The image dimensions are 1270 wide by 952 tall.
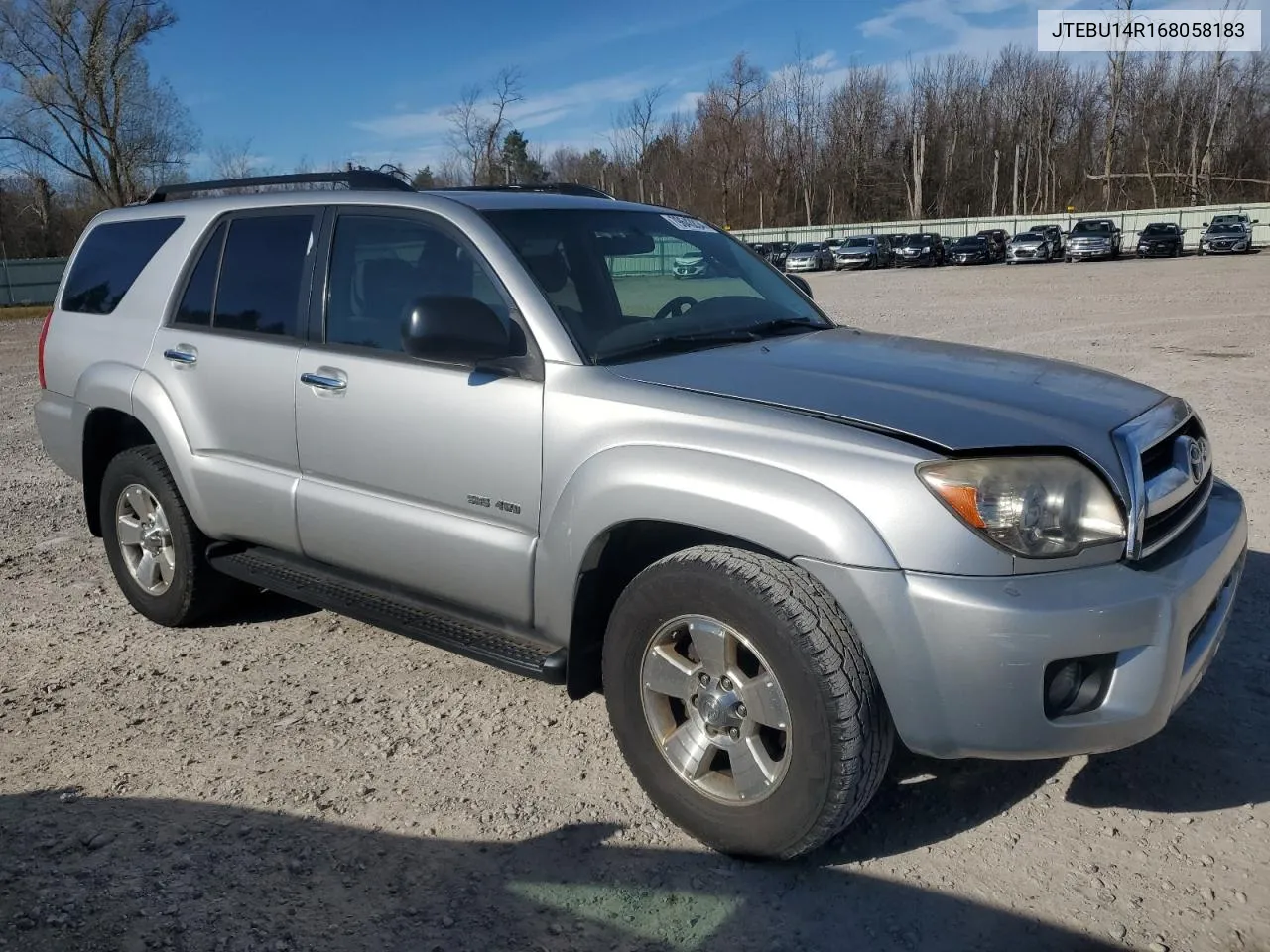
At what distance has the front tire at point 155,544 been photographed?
181 inches

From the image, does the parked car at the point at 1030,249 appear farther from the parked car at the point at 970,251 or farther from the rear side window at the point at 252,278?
the rear side window at the point at 252,278

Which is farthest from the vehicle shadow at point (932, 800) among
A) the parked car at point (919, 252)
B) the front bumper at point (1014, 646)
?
the parked car at point (919, 252)

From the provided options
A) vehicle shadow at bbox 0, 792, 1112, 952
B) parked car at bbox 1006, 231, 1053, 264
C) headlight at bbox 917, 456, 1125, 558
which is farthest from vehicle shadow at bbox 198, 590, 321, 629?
parked car at bbox 1006, 231, 1053, 264

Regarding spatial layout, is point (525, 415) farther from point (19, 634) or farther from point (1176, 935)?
point (19, 634)

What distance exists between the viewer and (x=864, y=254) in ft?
149

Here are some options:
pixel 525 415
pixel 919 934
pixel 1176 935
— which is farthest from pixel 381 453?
pixel 1176 935

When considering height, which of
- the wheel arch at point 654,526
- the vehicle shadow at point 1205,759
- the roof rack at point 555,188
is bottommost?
the vehicle shadow at point 1205,759

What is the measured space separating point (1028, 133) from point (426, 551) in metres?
93.5

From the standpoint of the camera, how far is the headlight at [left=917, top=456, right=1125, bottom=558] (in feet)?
8.37

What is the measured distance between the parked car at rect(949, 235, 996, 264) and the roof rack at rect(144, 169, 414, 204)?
44604mm

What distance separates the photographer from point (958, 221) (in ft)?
211

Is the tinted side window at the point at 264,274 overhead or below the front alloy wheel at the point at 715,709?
overhead

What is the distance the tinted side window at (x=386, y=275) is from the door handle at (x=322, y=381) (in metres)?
0.14

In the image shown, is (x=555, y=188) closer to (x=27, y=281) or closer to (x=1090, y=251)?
(x=27, y=281)
